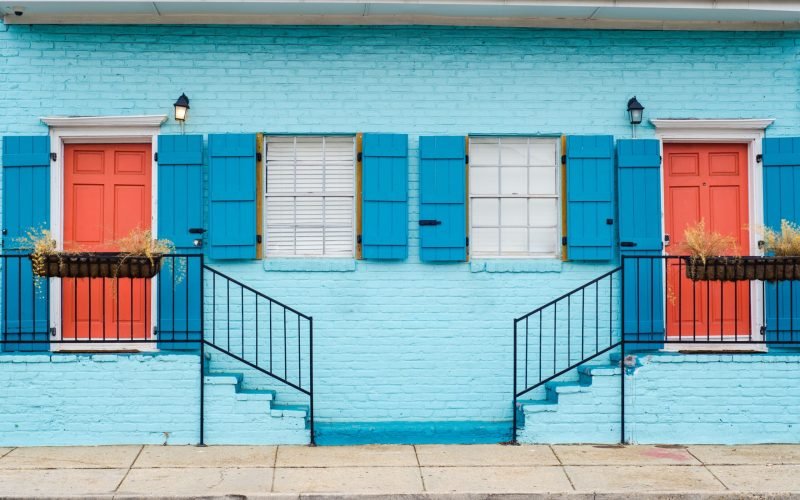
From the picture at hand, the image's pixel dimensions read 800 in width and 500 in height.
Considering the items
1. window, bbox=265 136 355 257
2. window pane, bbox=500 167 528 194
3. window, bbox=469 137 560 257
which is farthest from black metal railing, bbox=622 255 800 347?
window, bbox=265 136 355 257

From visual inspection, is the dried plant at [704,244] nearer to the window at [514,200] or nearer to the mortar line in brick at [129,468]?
the window at [514,200]

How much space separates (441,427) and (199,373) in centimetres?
228

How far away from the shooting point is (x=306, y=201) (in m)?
8.56

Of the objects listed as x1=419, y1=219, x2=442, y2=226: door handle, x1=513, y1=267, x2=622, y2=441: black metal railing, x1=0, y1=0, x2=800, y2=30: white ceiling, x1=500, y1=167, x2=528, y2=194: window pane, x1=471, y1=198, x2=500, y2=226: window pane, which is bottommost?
x1=513, y1=267, x2=622, y2=441: black metal railing

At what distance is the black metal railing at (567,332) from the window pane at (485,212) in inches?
38.8

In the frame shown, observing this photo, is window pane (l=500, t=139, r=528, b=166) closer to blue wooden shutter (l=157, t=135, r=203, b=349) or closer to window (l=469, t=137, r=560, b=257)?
window (l=469, t=137, r=560, b=257)

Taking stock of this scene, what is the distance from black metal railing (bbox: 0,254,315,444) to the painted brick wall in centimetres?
235

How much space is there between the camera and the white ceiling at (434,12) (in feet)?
26.5

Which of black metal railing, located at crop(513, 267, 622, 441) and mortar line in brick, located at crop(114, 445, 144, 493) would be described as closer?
mortar line in brick, located at crop(114, 445, 144, 493)

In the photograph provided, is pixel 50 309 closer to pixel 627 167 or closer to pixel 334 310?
pixel 334 310

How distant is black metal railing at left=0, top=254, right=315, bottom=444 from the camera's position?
819 cm

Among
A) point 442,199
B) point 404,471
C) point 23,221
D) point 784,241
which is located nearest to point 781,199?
point 784,241

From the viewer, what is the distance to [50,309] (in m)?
8.30

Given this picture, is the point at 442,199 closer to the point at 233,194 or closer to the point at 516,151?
the point at 516,151
